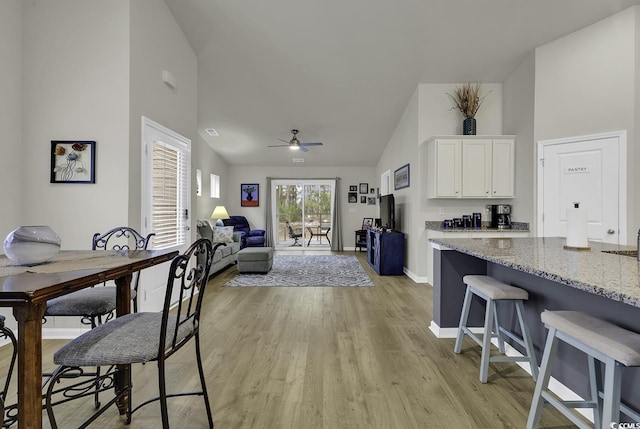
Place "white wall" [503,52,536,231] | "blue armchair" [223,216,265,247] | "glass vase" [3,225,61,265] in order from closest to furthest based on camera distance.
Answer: "glass vase" [3,225,61,265], "white wall" [503,52,536,231], "blue armchair" [223,216,265,247]

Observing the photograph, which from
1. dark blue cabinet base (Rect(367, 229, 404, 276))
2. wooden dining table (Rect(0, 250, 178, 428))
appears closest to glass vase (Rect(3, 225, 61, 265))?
wooden dining table (Rect(0, 250, 178, 428))

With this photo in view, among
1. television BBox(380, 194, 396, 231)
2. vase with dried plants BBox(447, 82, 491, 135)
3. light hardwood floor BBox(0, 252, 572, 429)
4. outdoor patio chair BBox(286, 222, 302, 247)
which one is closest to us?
light hardwood floor BBox(0, 252, 572, 429)

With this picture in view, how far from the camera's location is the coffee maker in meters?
4.59

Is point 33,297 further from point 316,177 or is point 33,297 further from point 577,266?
point 316,177

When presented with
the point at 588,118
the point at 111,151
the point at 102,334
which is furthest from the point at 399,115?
the point at 102,334

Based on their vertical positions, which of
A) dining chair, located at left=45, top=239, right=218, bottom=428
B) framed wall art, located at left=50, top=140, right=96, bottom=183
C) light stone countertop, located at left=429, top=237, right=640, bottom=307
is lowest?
dining chair, located at left=45, top=239, right=218, bottom=428

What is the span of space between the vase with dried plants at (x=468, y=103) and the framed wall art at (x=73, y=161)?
4628mm

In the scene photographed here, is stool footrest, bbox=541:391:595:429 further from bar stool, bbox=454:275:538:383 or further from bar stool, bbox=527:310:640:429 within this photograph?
bar stool, bbox=454:275:538:383

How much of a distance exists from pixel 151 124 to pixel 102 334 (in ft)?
7.95

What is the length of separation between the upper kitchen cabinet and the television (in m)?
1.22

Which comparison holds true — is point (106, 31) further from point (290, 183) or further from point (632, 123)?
point (290, 183)

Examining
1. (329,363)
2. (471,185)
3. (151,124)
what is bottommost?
(329,363)

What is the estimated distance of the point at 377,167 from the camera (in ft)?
29.5

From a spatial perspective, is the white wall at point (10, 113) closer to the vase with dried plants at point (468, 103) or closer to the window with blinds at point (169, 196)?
the window with blinds at point (169, 196)
